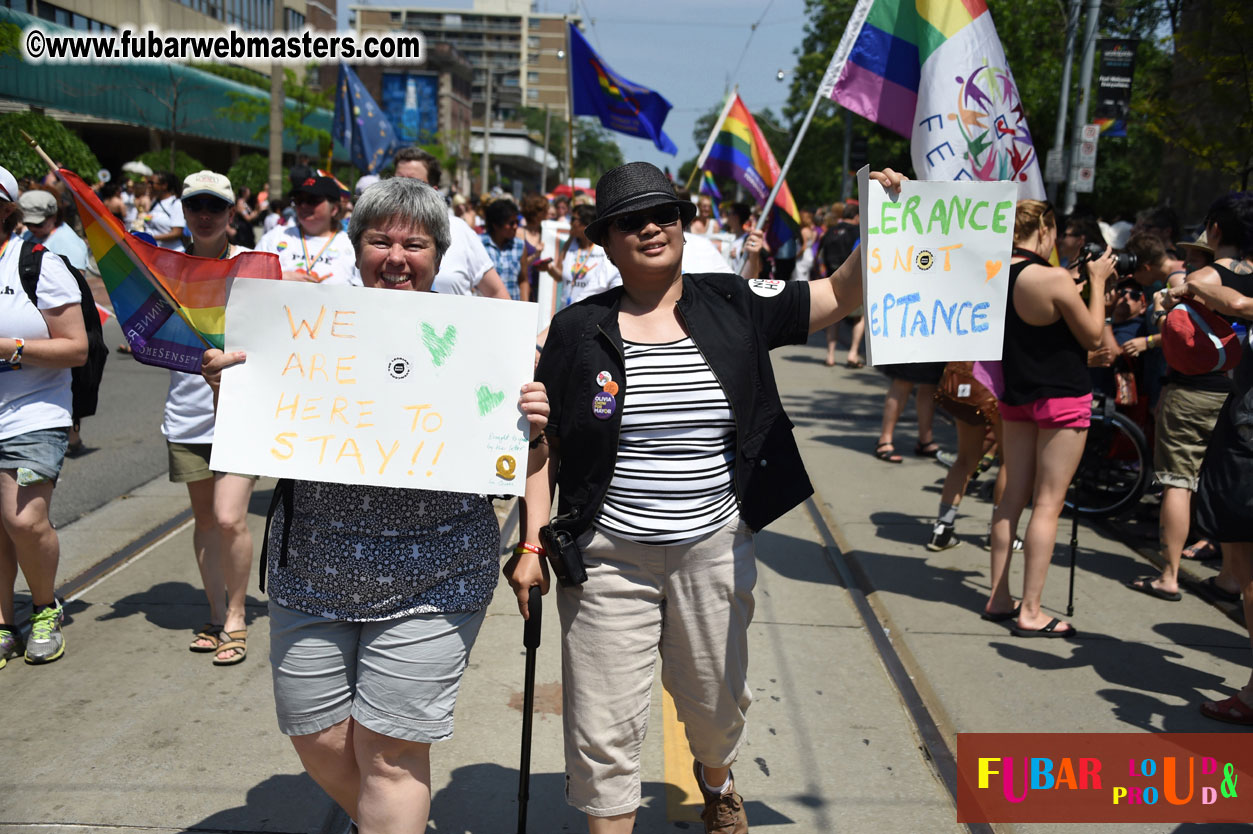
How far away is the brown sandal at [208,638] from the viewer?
→ 15.6 feet

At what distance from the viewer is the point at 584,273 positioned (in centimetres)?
788

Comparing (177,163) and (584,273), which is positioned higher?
(177,163)

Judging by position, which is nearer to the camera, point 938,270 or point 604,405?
point 604,405

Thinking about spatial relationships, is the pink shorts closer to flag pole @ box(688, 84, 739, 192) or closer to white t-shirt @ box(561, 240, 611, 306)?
white t-shirt @ box(561, 240, 611, 306)

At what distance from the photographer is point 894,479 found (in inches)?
335

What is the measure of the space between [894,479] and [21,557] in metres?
6.03

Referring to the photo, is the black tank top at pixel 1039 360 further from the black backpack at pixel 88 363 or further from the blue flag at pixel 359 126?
the blue flag at pixel 359 126

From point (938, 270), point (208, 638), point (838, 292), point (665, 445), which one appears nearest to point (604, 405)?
point (665, 445)

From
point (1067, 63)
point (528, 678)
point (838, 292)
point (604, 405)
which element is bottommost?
point (528, 678)

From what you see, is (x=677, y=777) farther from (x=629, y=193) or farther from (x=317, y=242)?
(x=317, y=242)

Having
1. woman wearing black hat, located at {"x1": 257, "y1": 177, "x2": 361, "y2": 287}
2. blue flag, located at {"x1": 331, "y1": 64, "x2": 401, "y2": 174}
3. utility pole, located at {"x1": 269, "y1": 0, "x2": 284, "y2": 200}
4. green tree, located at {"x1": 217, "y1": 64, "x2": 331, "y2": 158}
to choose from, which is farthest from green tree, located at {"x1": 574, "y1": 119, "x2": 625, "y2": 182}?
woman wearing black hat, located at {"x1": 257, "y1": 177, "x2": 361, "y2": 287}

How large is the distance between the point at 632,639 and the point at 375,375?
0.99m

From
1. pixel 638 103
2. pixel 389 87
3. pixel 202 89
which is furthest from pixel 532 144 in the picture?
pixel 638 103

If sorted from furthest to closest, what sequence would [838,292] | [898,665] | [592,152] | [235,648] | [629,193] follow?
1. [592,152]
2. [898,665]
3. [235,648]
4. [838,292]
5. [629,193]
